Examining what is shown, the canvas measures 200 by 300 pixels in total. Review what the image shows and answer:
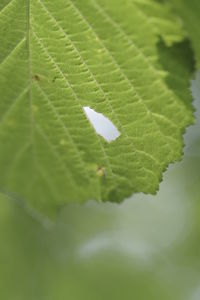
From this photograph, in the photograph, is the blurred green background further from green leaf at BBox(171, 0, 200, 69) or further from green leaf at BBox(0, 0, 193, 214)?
green leaf at BBox(171, 0, 200, 69)

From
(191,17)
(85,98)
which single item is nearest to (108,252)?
(85,98)

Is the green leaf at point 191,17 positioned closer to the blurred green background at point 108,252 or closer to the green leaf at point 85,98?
the green leaf at point 85,98

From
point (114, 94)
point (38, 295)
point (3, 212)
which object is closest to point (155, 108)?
point (114, 94)

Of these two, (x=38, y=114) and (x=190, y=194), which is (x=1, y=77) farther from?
(x=190, y=194)

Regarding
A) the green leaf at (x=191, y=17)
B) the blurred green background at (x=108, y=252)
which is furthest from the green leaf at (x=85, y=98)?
the blurred green background at (x=108, y=252)

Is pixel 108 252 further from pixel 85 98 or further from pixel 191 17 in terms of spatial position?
pixel 191 17

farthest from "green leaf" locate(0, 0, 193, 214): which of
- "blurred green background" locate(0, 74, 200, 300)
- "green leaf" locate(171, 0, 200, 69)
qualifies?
"blurred green background" locate(0, 74, 200, 300)
